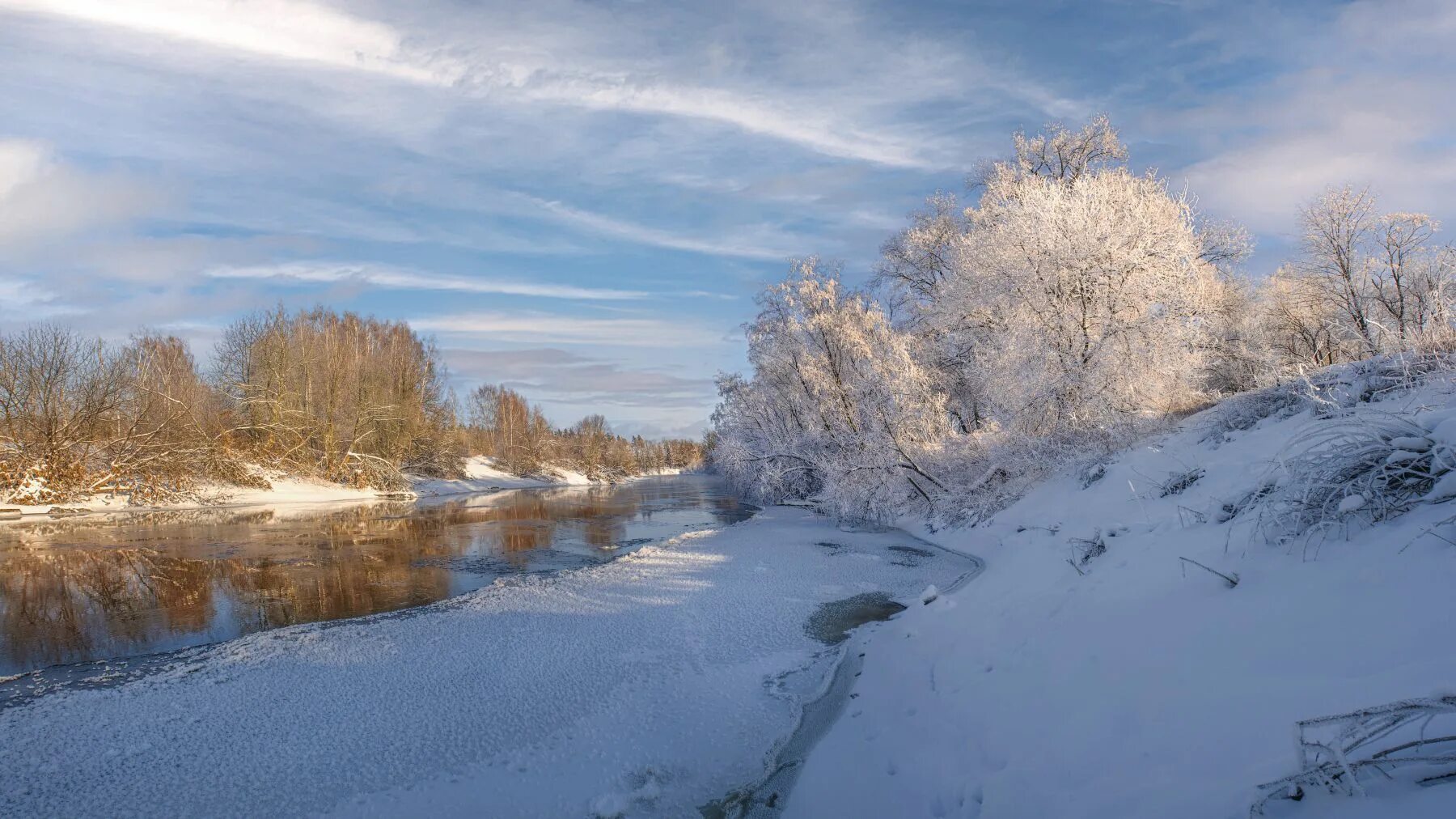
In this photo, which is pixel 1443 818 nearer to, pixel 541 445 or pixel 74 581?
pixel 74 581

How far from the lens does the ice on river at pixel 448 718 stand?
402 cm

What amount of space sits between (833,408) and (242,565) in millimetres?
14429

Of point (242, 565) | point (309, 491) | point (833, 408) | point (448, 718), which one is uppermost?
point (833, 408)

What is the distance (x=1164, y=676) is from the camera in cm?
304

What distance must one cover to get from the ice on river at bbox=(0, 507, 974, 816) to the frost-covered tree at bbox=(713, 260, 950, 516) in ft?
27.7

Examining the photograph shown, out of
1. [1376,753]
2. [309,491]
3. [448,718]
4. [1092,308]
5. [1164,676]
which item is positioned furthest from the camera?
[309,491]

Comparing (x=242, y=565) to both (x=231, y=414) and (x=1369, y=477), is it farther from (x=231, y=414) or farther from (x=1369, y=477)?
(x=231, y=414)

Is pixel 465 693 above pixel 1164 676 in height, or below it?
below

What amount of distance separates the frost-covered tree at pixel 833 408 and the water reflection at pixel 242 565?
113 inches

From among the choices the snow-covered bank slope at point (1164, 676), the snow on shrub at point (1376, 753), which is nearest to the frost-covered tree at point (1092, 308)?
the snow-covered bank slope at point (1164, 676)

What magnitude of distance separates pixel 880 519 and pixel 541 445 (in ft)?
172

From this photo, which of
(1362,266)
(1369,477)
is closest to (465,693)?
(1369,477)

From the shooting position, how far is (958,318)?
→ 1752 centimetres

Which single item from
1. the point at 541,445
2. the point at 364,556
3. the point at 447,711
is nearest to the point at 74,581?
the point at 364,556
